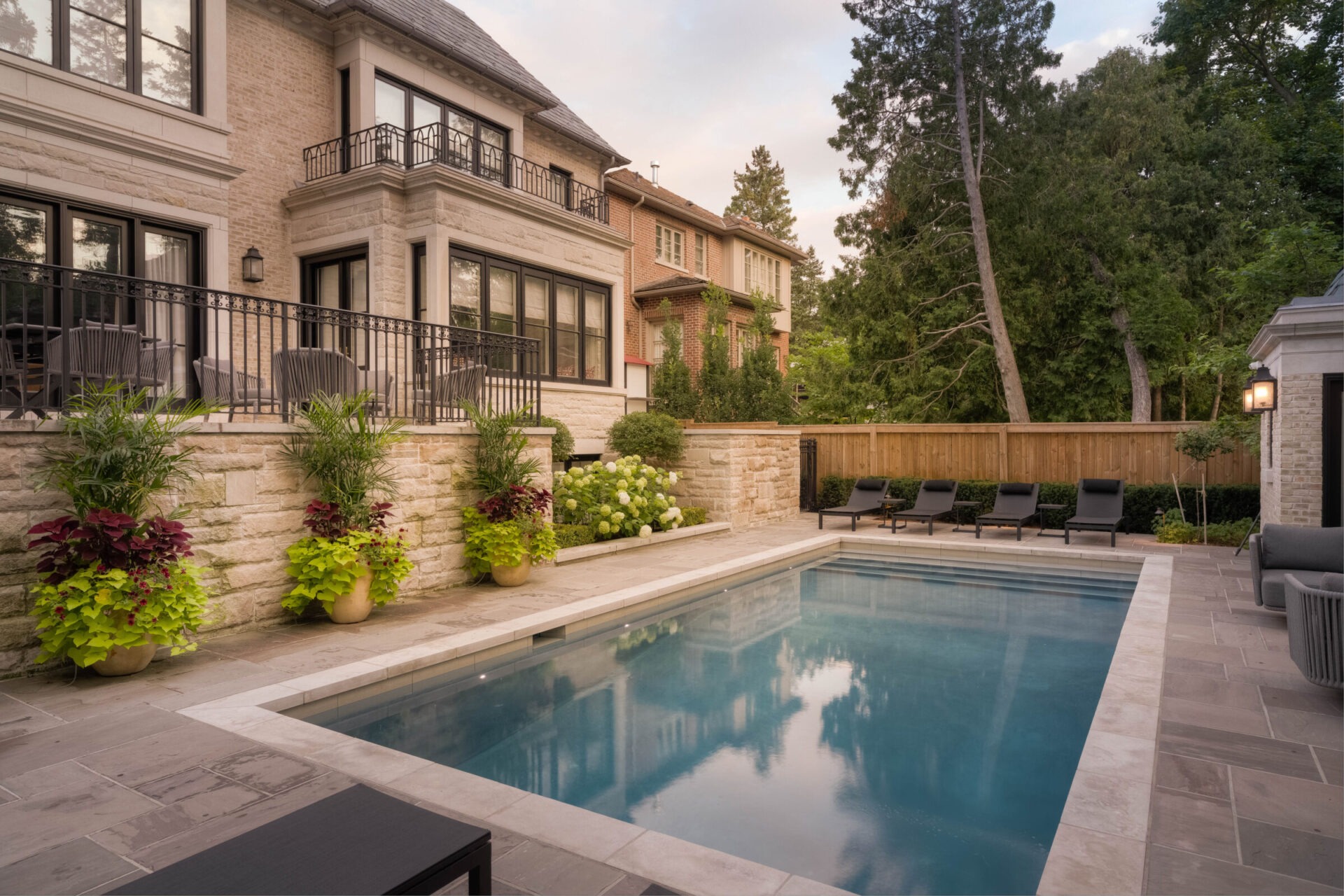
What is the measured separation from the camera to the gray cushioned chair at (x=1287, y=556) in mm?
6418

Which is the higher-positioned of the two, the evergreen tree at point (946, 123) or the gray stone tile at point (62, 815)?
the evergreen tree at point (946, 123)

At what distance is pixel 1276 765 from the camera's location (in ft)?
12.1

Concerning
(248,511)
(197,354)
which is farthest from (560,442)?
(248,511)

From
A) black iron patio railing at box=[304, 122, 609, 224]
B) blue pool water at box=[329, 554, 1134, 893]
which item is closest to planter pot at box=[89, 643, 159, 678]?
blue pool water at box=[329, 554, 1134, 893]

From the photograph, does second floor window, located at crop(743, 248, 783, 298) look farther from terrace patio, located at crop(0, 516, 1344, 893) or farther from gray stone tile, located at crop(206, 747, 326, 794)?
gray stone tile, located at crop(206, 747, 326, 794)

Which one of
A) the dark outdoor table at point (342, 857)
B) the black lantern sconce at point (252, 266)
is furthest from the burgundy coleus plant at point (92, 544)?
the black lantern sconce at point (252, 266)

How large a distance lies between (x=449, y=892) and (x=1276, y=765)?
3.77 meters

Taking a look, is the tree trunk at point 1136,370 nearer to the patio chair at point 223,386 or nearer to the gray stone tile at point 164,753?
the patio chair at point 223,386

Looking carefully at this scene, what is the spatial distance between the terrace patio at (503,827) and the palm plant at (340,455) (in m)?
1.14

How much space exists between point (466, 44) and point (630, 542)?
9508 millimetres

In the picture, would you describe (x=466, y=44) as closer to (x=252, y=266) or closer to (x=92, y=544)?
(x=252, y=266)

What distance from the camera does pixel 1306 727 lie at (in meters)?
4.21

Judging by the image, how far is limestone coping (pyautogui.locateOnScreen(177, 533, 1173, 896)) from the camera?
2775 millimetres

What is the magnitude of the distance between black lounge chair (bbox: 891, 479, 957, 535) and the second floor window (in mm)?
11520
